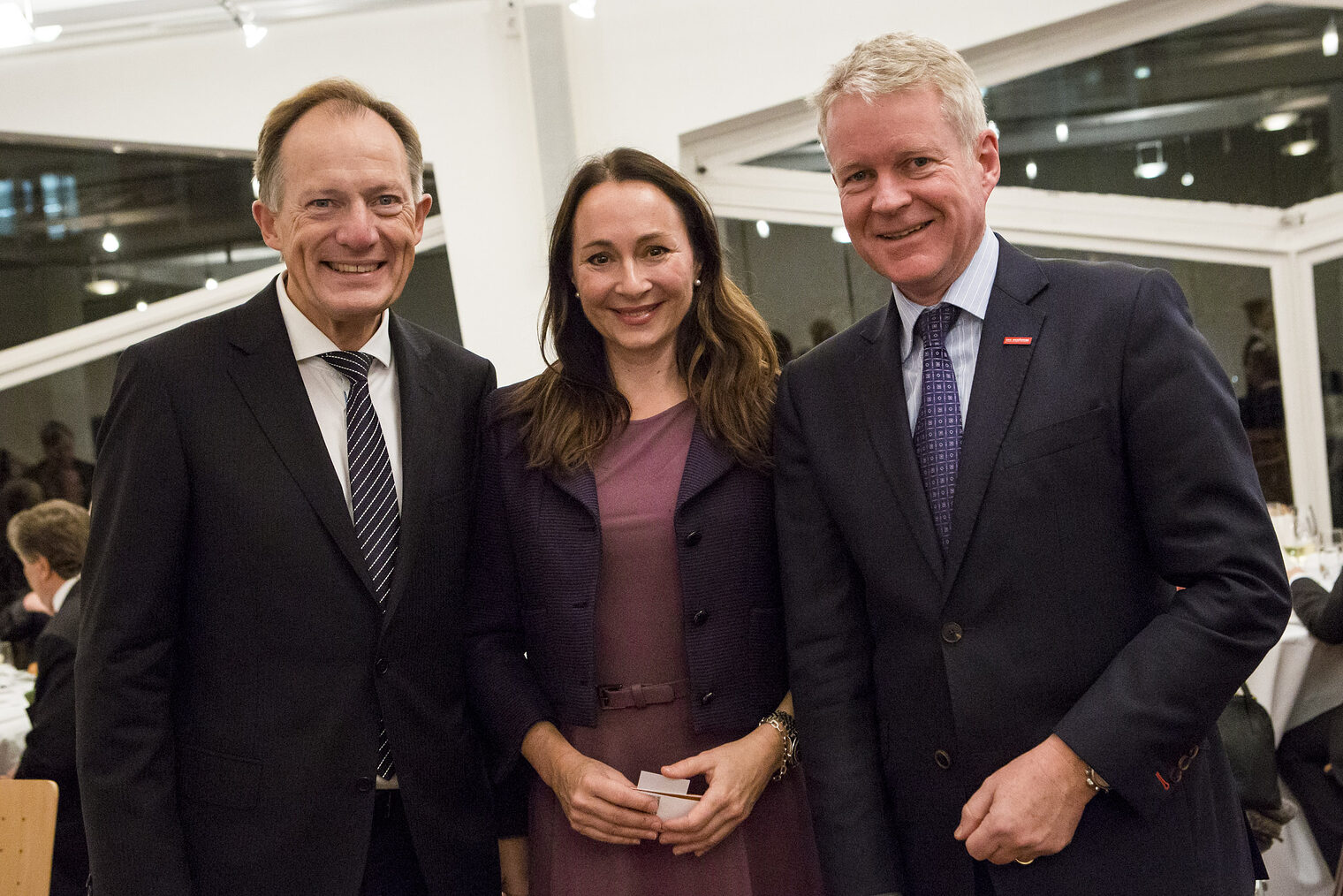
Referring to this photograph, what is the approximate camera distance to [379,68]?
17.0 feet

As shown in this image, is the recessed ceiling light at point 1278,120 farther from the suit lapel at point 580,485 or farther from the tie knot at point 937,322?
the suit lapel at point 580,485

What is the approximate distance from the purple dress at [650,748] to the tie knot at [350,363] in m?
0.43

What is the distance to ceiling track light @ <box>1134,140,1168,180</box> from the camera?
5.06 meters

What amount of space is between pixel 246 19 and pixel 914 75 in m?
4.13

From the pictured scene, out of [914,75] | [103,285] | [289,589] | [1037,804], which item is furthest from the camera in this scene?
[103,285]

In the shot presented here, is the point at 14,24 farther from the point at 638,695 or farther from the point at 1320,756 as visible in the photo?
the point at 1320,756

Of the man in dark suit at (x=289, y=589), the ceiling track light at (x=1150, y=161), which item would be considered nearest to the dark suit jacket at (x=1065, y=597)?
the man in dark suit at (x=289, y=589)

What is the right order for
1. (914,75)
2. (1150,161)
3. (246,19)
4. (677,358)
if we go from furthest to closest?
1. (1150,161)
2. (246,19)
3. (677,358)
4. (914,75)

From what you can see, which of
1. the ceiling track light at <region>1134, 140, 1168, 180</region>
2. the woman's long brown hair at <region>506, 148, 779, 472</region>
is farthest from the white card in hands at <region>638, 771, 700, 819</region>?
the ceiling track light at <region>1134, 140, 1168, 180</region>

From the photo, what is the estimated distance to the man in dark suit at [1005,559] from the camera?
1.29m

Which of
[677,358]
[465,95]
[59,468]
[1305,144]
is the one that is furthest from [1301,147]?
[59,468]

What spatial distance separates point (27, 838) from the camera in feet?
7.45

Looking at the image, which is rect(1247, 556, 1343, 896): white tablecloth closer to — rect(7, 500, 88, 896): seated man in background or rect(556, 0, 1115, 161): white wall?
rect(556, 0, 1115, 161): white wall

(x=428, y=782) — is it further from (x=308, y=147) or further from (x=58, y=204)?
→ (x=58, y=204)
